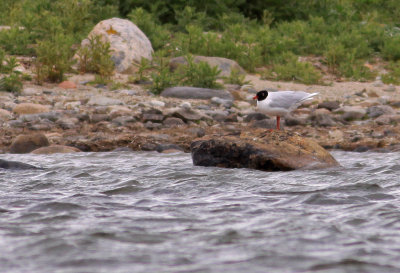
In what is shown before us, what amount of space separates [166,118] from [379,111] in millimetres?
4048

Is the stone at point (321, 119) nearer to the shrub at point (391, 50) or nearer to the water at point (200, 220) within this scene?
the water at point (200, 220)

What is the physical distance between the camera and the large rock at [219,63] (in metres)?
15.2

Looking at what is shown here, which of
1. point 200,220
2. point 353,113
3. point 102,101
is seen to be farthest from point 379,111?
point 200,220

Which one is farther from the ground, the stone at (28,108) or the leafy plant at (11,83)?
the leafy plant at (11,83)

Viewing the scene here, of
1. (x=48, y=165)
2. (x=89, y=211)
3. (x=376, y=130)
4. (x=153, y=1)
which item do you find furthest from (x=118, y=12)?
(x=89, y=211)

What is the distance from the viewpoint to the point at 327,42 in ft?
57.9

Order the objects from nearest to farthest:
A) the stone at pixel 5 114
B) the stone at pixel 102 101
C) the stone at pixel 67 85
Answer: the stone at pixel 5 114 → the stone at pixel 102 101 → the stone at pixel 67 85

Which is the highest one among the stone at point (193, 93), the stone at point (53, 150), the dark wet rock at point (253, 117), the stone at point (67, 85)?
the stone at point (67, 85)

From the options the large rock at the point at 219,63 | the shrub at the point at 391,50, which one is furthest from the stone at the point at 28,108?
the shrub at the point at 391,50

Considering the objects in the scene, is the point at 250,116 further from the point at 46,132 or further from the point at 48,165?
the point at 48,165

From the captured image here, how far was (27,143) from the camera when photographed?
382 inches

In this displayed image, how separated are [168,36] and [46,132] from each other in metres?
7.20

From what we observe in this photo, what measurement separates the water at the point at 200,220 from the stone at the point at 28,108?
167 inches

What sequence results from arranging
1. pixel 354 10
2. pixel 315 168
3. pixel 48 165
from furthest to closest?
pixel 354 10
pixel 48 165
pixel 315 168
